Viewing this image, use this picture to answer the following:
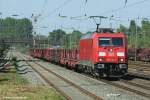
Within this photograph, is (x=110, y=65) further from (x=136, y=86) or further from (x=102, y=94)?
(x=102, y=94)

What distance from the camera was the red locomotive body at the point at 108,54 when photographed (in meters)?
29.8

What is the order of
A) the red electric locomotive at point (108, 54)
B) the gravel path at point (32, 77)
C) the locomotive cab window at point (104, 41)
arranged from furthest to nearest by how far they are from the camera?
the locomotive cab window at point (104, 41) → the red electric locomotive at point (108, 54) → the gravel path at point (32, 77)

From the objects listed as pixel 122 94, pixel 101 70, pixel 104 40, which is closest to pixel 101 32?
pixel 104 40

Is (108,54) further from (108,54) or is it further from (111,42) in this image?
(111,42)

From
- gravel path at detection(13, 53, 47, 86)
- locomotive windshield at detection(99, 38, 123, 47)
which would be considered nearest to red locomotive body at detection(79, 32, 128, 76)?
locomotive windshield at detection(99, 38, 123, 47)

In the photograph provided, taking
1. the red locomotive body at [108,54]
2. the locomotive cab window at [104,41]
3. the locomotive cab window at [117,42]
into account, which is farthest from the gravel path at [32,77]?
the locomotive cab window at [117,42]

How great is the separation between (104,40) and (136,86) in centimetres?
623

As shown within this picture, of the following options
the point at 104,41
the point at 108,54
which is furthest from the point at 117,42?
the point at 108,54

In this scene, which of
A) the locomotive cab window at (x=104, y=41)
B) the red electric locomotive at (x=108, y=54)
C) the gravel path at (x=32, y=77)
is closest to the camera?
the gravel path at (x=32, y=77)

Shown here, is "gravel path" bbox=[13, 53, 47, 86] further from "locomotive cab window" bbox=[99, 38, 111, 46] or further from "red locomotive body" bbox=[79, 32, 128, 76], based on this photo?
"locomotive cab window" bbox=[99, 38, 111, 46]

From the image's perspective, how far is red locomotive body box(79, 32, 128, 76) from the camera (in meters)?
29.8

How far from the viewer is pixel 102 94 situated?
20.6 m

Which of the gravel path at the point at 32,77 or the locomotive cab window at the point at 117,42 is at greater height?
the locomotive cab window at the point at 117,42

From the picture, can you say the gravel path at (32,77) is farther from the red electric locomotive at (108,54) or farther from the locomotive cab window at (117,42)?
the locomotive cab window at (117,42)
